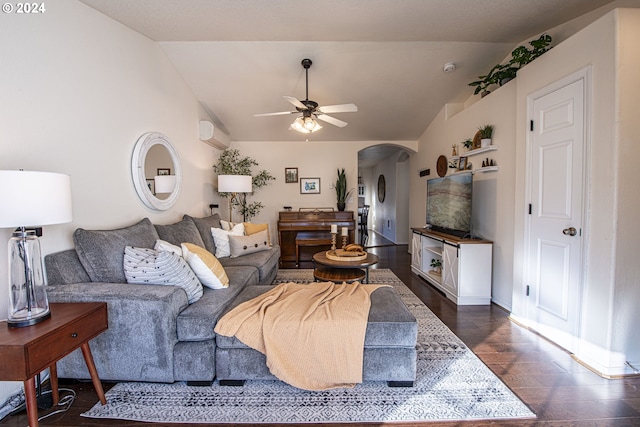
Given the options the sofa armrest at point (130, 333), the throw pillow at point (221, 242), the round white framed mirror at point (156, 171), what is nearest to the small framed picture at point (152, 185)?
the round white framed mirror at point (156, 171)

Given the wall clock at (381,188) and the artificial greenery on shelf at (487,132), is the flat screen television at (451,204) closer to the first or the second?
the artificial greenery on shelf at (487,132)

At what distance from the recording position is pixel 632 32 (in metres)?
1.83

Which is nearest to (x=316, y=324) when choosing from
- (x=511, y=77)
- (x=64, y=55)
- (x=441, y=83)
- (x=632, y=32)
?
(x=64, y=55)

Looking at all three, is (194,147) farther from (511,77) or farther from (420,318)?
(511,77)

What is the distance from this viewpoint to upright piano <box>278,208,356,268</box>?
16.6 ft

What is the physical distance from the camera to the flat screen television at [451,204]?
330 cm

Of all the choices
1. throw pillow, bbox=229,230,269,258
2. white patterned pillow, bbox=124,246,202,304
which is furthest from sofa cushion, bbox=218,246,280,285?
white patterned pillow, bbox=124,246,202,304

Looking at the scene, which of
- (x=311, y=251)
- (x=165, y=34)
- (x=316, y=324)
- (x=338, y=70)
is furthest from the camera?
(x=311, y=251)

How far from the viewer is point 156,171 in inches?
122

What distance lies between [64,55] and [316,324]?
264 cm

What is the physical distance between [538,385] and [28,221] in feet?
9.94

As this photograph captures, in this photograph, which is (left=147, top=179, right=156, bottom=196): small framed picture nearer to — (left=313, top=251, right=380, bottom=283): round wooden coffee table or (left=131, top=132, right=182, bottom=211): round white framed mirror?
(left=131, top=132, right=182, bottom=211): round white framed mirror

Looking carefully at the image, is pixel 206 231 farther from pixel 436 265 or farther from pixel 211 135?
pixel 436 265

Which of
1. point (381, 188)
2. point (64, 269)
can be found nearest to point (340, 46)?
point (64, 269)
